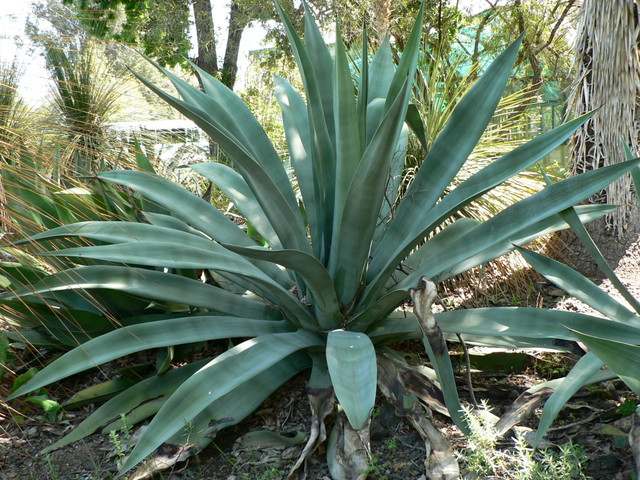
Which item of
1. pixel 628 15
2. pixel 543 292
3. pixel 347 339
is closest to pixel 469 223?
pixel 347 339

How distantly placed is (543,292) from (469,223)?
1.23 metres

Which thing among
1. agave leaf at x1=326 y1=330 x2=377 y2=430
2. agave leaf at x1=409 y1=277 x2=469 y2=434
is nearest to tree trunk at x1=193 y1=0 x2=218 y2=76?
agave leaf at x1=326 y1=330 x2=377 y2=430

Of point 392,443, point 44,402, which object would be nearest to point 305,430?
point 392,443

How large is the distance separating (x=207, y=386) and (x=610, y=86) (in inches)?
106

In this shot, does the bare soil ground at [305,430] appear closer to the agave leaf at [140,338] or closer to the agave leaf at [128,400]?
the agave leaf at [128,400]

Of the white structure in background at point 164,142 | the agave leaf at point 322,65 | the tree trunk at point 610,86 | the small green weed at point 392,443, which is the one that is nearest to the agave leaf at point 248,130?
the agave leaf at point 322,65

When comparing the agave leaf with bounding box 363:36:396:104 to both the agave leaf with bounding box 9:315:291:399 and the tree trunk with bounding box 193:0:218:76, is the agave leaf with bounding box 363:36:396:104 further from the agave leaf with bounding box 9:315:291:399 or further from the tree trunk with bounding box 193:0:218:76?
the tree trunk with bounding box 193:0:218:76

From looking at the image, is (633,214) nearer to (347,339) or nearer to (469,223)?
(469,223)

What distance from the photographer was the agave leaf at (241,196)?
2.30m

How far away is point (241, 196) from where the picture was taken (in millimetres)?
2383

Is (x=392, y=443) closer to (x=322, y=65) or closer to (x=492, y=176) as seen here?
(x=492, y=176)

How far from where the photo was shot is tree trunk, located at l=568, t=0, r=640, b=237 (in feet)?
9.88

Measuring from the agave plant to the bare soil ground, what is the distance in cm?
10

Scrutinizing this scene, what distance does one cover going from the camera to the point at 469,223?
87.4 inches
